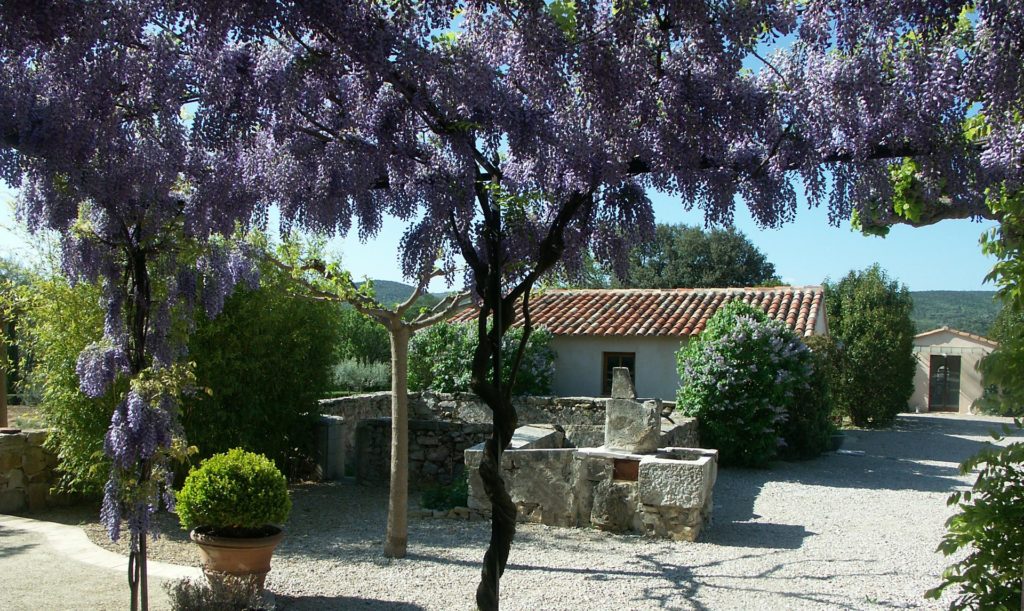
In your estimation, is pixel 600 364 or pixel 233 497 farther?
pixel 600 364

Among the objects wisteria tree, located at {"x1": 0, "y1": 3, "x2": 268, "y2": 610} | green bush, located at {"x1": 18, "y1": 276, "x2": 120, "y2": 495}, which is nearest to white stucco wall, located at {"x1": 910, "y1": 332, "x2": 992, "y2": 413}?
green bush, located at {"x1": 18, "y1": 276, "x2": 120, "y2": 495}

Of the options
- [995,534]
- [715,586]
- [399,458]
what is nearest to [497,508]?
[995,534]

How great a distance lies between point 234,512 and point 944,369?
2786 cm

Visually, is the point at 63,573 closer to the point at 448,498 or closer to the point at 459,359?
the point at 448,498

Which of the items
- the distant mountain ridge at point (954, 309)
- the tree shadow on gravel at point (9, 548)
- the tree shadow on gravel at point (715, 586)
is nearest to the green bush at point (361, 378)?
the tree shadow on gravel at point (9, 548)

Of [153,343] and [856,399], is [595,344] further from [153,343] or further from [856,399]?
[153,343]

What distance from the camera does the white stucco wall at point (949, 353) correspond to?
89.2ft

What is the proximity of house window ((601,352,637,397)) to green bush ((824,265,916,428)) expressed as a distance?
7037mm

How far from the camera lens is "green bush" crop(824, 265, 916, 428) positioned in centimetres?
2173

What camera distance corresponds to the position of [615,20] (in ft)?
12.6

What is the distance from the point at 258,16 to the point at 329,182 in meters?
0.98

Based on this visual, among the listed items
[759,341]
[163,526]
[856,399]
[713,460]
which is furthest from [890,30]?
[856,399]

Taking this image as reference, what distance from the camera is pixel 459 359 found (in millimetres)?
14820

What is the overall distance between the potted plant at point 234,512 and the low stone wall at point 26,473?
404cm
